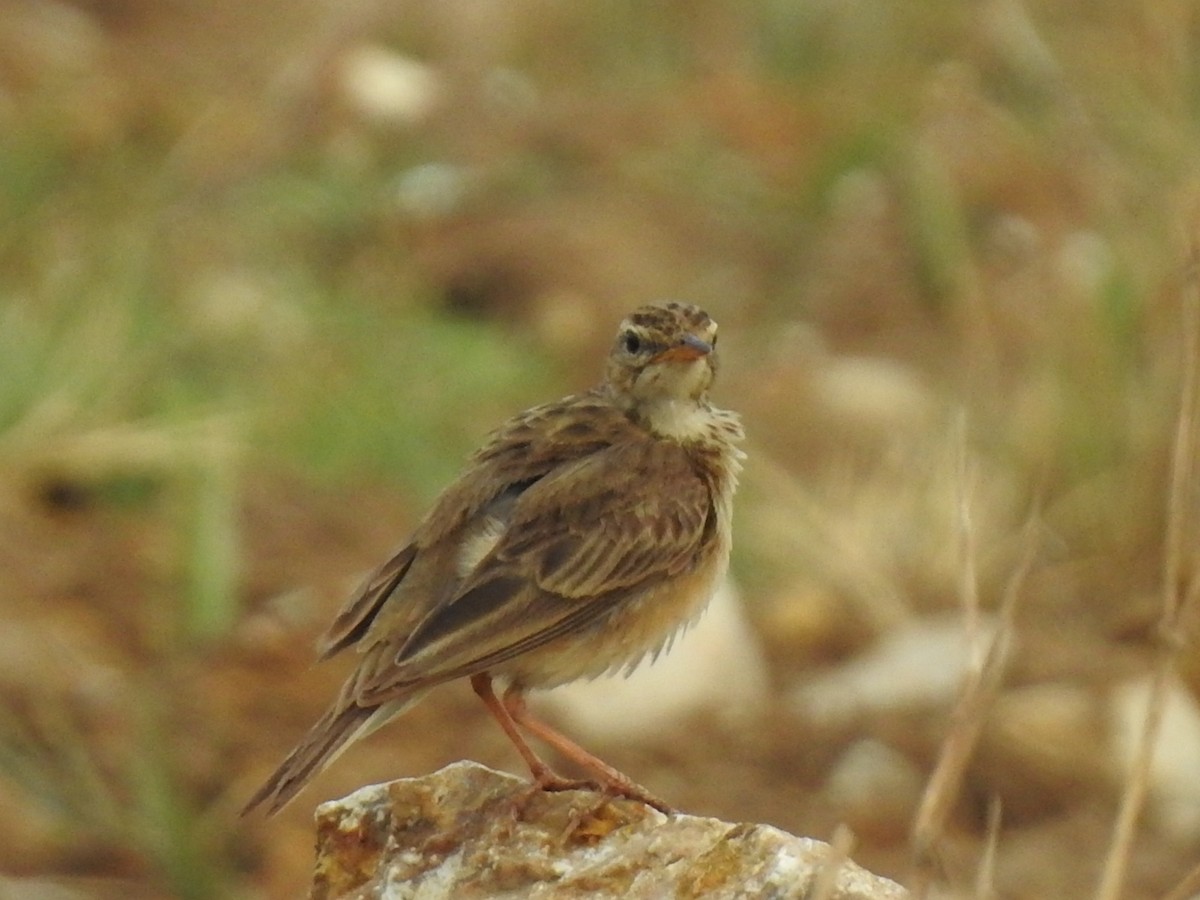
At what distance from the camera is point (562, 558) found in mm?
5480

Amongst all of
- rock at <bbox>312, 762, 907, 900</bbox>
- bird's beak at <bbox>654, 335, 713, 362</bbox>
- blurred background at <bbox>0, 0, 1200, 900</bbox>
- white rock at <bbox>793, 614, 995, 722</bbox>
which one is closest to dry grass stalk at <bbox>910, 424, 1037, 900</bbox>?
blurred background at <bbox>0, 0, 1200, 900</bbox>

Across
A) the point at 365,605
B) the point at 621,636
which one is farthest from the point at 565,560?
the point at 365,605

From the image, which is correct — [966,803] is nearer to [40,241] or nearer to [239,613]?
[239,613]

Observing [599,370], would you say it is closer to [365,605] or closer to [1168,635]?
[365,605]

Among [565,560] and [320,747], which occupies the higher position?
[565,560]

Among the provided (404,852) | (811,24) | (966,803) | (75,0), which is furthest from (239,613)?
(75,0)

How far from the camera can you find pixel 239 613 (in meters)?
9.25

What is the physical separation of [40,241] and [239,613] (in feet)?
9.30

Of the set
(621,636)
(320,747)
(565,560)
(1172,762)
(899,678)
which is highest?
(899,678)

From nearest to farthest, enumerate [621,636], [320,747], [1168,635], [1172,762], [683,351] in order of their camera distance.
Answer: [1168,635] < [320,747] < [621,636] < [683,351] < [1172,762]

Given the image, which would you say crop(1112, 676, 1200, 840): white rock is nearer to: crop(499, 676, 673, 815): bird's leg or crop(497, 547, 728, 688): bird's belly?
crop(497, 547, 728, 688): bird's belly

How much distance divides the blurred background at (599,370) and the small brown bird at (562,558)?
68 centimetres

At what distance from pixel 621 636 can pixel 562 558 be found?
233 millimetres

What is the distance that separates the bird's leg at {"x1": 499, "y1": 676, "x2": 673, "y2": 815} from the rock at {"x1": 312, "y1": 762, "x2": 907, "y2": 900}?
1.0 inches
